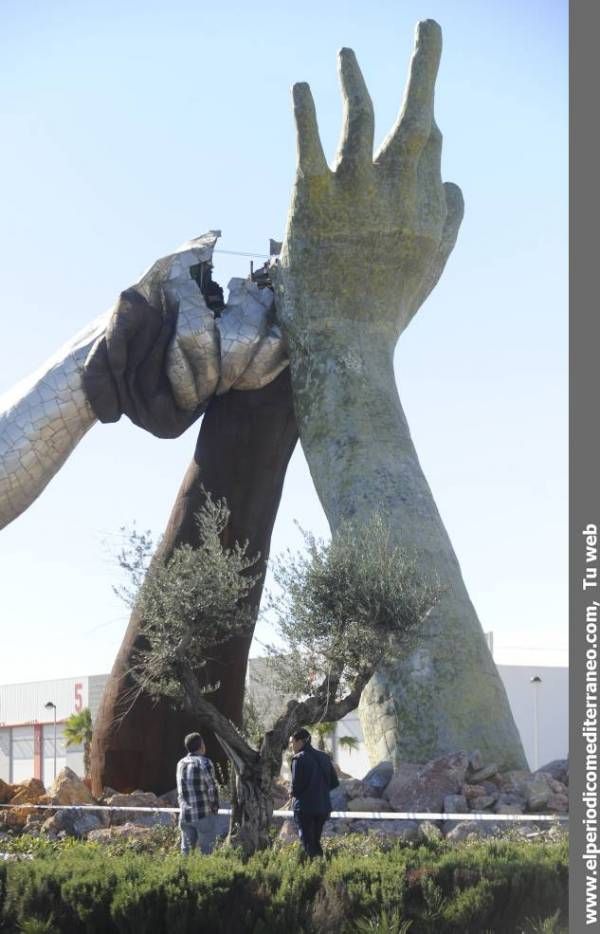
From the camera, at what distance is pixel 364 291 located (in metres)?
20.3

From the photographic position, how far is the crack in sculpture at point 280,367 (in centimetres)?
1944

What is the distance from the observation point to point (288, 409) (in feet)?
68.8

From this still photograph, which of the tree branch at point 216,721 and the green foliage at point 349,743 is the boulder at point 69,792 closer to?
the tree branch at point 216,721

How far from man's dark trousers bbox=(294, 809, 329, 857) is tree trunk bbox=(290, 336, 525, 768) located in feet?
14.4

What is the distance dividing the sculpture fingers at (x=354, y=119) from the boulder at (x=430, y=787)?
353 inches

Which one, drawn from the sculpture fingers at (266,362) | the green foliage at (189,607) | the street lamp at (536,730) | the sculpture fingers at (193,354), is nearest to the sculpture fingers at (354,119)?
the sculpture fingers at (266,362)

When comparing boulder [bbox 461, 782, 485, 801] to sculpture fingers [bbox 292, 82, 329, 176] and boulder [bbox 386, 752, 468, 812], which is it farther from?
sculpture fingers [bbox 292, 82, 329, 176]

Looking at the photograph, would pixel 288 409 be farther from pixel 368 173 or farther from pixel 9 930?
pixel 9 930

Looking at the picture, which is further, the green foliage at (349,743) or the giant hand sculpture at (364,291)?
the green foliage at (349,743)

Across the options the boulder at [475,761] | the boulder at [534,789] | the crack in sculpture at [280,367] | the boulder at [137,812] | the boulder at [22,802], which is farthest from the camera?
the crack in sculpture at [280,367]

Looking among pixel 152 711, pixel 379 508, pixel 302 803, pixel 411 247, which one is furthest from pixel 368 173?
pixel 302 803

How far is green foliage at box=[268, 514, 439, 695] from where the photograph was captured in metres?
13.3
